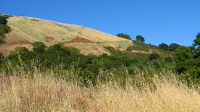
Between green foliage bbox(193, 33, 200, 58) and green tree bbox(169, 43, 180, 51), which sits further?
green tree bbox(169, 43, 180, 51)

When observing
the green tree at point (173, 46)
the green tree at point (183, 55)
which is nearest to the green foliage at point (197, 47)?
the green tree at point (183, 55)

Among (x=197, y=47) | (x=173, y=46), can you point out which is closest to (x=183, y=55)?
(x=197, y=47)

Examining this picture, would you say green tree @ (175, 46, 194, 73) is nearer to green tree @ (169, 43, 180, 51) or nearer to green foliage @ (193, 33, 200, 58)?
green foliage @ (193, 33, 200, 58)

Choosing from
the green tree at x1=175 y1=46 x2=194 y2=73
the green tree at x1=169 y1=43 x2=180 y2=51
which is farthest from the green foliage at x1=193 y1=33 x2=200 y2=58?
the green tree at x1=169 y1=43 x2=180 y2=51

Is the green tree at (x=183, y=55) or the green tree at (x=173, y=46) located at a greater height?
the green tree at (x=173, y=46)

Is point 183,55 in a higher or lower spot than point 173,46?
lower

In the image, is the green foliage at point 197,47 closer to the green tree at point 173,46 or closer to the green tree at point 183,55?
the green tree at point 183,55

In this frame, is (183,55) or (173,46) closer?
(183,55)

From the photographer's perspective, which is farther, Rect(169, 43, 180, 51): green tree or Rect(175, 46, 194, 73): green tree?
Rect(169, 43, 180, 51): green tree

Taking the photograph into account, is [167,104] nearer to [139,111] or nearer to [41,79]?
[139,111]

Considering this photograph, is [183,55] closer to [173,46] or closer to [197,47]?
[197,47]

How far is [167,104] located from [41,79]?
171 inches

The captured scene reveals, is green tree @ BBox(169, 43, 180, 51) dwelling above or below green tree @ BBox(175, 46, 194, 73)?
above

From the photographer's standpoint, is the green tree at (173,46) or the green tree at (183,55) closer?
the green tree at (183,55)
